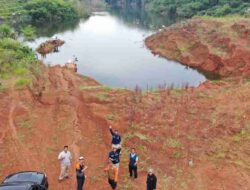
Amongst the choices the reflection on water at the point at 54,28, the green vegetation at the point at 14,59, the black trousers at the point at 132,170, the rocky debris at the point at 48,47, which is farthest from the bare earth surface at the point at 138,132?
the reflection on water at the point at 54,28

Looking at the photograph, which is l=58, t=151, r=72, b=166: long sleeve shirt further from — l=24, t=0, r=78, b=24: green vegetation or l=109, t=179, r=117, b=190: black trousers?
l=24, t=0, r=78, b=24: green vegetation

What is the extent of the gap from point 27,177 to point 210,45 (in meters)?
36.0

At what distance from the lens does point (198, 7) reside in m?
92.9

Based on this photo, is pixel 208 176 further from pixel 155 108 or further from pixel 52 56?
pixel 52 56

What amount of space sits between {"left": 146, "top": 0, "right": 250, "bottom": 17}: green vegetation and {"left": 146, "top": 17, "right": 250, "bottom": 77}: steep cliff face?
1517 cm

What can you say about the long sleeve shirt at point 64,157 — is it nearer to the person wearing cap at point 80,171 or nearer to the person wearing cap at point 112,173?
the person wearing cap at point 80,171

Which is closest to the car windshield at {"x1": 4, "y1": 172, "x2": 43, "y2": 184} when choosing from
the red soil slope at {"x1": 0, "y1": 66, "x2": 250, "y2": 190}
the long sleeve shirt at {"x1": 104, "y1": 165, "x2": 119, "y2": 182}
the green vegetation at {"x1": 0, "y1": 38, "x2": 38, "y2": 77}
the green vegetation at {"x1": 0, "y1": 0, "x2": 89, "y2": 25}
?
the red soil slope at {"x1": 0, "y1": 66, "x2": 250, "y2": 190}

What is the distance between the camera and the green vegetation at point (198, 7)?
81.3 metres

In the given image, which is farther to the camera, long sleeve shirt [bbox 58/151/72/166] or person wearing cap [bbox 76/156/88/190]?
long sleeve shirt [bbox 58/151/72/166]

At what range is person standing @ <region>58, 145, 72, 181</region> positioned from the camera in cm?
1797

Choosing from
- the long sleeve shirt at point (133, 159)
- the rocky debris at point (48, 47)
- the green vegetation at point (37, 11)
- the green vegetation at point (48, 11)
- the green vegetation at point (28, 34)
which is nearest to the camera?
the long sleeve shirt at point (133, 159)

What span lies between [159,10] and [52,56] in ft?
186

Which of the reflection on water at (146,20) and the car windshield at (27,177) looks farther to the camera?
the reflection on water at (146,20)

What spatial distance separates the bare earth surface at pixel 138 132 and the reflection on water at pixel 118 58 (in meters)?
11.5
